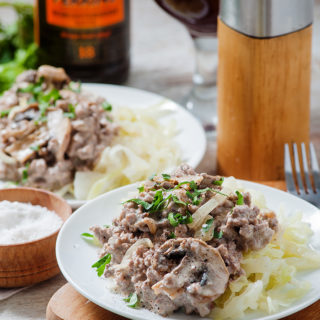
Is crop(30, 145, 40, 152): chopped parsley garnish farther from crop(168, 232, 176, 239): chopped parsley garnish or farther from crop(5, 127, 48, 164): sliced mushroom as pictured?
crop(168, 232, 176, 239): chopped parsley garnish

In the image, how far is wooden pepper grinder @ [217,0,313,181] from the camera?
307cm

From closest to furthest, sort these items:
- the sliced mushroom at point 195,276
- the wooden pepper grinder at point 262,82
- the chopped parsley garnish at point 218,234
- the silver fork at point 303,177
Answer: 1. the sliced mushroom at point 195,276
2. the chopped parsley garnish at point 218,234
3. the silver fork at point 303,177
4. the wooden pepper grinder at point 262,82

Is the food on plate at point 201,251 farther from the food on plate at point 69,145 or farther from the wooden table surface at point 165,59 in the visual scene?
the wooden table surface at point 165,59

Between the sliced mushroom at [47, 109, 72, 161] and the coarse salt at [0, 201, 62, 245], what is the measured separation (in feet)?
1.41

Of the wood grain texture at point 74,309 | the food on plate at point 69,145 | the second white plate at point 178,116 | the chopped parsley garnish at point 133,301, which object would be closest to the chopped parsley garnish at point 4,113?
the food on plate at point 69,145

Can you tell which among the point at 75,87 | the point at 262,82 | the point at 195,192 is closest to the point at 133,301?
the point at 195,192

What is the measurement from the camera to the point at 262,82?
319 centimetres

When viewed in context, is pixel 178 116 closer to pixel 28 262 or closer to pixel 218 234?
pixel 28 262

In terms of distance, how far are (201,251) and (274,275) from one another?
295 millimetres

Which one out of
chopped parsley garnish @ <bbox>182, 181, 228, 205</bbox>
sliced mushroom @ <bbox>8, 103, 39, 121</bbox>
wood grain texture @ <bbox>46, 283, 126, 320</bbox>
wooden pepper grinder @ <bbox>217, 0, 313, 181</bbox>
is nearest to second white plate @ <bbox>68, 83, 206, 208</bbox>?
wooden pepper grinder @ <bbox>217, 0, 313, 181</bbox>

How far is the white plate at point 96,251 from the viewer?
2.08 meters

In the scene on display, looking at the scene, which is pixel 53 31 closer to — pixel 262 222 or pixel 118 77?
pixel 118 77

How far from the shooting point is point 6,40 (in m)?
4.82

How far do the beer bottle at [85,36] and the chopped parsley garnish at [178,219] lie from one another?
7.77ft
